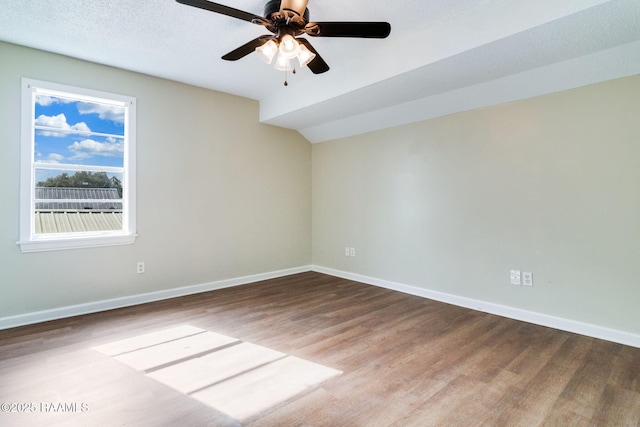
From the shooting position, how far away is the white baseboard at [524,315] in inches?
97.3

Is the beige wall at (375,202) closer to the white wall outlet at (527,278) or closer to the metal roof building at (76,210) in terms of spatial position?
the white wall outlet at (527,278)

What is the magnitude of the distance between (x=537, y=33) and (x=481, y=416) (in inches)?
95.3

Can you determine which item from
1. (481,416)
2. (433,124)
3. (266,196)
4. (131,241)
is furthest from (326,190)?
(481,416)

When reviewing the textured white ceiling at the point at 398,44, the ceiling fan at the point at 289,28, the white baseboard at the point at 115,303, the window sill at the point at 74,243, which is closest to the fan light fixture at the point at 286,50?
the ceiling fan at the point at 289,28

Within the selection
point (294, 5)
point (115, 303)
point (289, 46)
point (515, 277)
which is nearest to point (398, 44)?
point (289, 46)

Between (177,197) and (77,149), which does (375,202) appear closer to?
(177,197)

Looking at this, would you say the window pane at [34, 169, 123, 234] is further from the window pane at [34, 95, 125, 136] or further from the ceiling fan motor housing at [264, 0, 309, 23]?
the ceiling fan motor housing at [264, 0, 309, 23]

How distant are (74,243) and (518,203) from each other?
175 inches

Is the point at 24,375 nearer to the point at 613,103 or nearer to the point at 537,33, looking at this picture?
the point at 537,33

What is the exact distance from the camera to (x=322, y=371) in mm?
2062

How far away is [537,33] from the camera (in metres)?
2.06

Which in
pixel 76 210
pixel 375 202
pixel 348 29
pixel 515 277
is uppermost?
pixel 348 29

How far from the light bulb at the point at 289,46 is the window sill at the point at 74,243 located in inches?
103

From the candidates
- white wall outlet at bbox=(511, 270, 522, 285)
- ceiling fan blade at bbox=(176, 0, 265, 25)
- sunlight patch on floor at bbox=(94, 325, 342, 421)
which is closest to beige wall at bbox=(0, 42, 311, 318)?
sunlight patch on floor at bbox=(94, 325, 342, 421)
